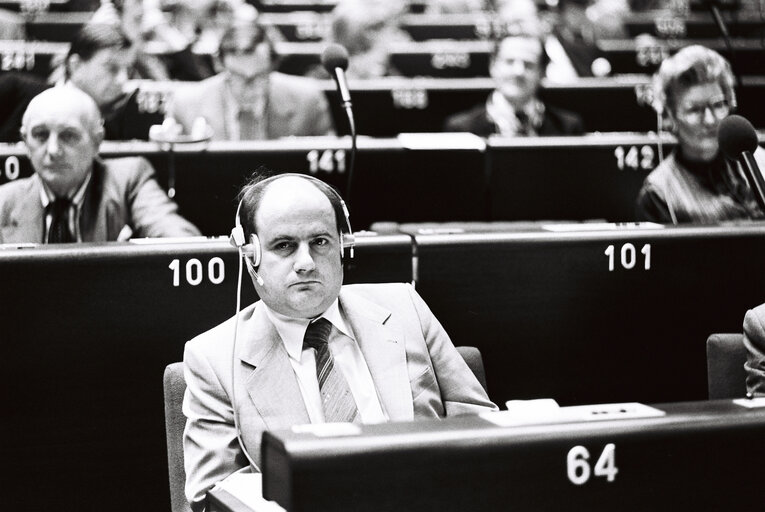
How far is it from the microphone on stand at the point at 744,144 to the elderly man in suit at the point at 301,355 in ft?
2.94

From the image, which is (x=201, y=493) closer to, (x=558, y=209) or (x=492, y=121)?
(x=558, y=209)

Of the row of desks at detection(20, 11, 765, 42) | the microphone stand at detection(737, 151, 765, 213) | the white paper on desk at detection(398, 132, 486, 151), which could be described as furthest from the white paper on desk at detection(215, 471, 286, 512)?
the row of desks at detection(20, 11, 765, 42)

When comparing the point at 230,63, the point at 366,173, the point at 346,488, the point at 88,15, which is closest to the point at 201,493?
the point at 346,488

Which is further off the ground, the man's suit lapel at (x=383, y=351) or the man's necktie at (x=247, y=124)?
the man's necktie at (x=247, y=124)

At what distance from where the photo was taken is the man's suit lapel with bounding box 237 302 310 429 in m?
2.09

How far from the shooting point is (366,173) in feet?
11.6

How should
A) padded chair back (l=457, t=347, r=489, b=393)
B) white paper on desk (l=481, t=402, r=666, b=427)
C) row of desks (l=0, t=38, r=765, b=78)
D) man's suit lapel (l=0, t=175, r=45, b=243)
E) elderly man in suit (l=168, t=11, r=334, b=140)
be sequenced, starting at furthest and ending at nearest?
1. row of desks (l=0, t=38, r=765, b=78)
2. elderly man in suit (l=168, t=11, r=334, b=140)
3. man's suit lapel (l=0, t=175, r=45, b=243)
4. padded chair back (l=457, t=347, r=489, b=393)
5. white paper on desk (l=481, t=402, r=666, b=427)

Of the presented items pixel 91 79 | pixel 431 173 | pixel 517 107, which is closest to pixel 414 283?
pixel 431 173

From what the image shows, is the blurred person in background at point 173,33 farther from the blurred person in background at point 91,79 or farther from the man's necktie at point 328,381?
the man's necktie at point 328,381

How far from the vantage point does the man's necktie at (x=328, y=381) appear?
2.14 metres

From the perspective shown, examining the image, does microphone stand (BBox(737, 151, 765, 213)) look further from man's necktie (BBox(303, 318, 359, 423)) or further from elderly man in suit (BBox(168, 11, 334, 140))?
elderly man in suit (BBox(168, 11, 334, 140))

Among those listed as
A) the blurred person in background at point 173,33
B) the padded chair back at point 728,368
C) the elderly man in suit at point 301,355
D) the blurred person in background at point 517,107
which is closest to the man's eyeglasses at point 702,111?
the padded chair back at point 728,368

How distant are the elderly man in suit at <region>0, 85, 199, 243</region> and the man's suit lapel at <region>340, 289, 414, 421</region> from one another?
1138 mm

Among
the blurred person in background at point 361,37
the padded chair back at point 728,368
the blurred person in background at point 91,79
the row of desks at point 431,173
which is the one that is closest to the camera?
the padded chair back at point 728,368
